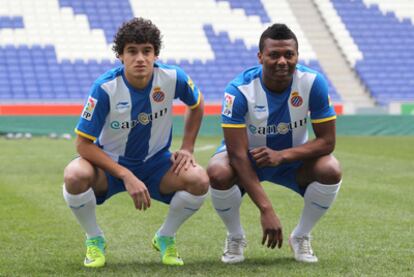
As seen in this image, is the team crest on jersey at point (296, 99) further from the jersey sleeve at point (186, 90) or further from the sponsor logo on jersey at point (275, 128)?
the jersey sleeve at point (186, 90)

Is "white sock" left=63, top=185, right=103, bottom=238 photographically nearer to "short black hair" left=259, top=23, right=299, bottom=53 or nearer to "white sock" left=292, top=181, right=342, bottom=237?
"white sock" left=292, top=181, right=342, bottom=237

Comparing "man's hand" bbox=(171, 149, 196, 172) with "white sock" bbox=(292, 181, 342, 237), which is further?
"white sock" bbox=(292, 181, 342, 237)

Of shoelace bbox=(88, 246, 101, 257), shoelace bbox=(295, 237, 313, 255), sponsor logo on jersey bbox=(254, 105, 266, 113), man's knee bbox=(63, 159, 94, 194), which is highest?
sponsor logo on jersey bbox=(254, 105, 266, 113)

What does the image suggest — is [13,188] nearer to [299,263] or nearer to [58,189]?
[58,189]

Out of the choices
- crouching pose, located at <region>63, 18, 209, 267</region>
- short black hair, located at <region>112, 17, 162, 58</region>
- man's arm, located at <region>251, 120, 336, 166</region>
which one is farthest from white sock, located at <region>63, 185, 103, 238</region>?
man's arm, located at <region>251, 120, 336, 166</region>

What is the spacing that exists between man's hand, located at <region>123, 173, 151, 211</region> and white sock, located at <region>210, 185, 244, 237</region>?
55 cm

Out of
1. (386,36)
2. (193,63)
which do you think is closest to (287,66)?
(193,63)

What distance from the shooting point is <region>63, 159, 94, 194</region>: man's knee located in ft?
15.8

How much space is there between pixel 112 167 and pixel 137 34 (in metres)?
0.80

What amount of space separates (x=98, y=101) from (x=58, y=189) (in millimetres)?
5072

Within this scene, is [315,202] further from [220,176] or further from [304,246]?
[220,176]

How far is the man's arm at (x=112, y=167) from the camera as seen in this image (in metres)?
4.69

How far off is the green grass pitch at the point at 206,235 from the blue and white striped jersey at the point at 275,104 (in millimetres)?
838

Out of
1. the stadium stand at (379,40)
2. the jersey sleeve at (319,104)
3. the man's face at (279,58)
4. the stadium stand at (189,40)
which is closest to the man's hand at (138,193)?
the man's face at (279,58)
